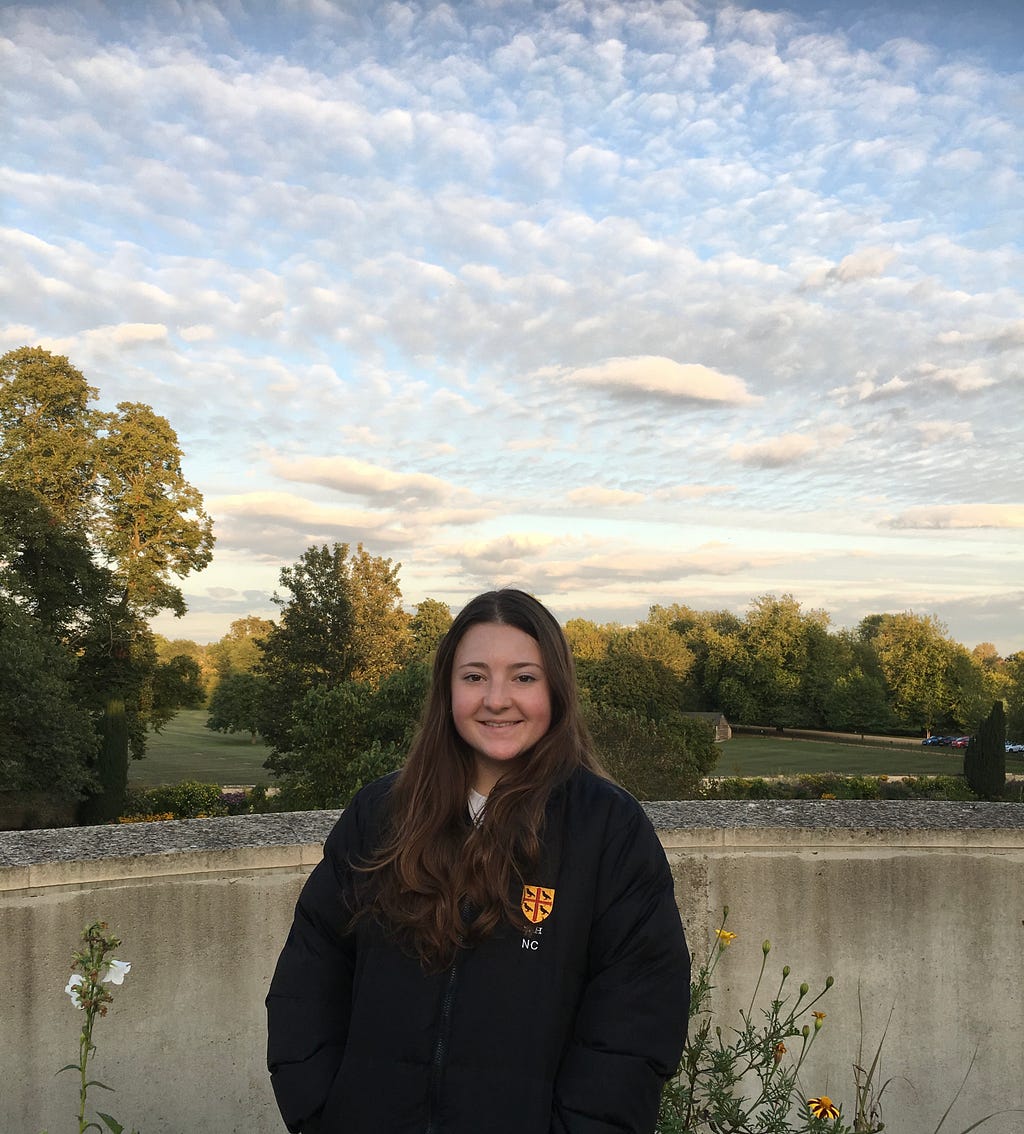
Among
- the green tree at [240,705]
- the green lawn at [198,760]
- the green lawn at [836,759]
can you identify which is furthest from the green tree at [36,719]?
the green lawn at [836,759]

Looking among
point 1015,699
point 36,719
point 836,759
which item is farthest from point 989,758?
point 1015,699

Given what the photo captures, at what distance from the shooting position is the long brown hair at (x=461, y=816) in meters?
2.05

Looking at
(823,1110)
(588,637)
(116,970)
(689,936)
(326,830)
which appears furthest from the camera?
(588,637)

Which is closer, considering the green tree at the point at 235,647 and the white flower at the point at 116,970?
the white flower at the point at 116,970

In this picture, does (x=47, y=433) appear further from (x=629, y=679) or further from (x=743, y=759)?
(x=743, y=759)

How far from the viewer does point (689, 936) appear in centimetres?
356

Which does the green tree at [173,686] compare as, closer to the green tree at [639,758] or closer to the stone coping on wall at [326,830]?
the green tree at [639,758]

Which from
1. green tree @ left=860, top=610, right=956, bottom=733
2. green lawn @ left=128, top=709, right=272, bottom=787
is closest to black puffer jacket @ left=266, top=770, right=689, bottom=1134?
green lawn @ left=128, top=709, right=272, bottom=787

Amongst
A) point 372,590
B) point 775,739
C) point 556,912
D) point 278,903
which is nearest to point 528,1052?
point 556,912

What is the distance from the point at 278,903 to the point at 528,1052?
167cm

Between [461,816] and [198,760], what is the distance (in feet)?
145

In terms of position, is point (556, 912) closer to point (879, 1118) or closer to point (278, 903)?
point (278, 903)

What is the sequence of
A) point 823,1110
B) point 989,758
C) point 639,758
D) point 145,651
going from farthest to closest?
point 145,651, point 989,758, point 639,758, point 823,1110

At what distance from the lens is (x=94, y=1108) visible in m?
3.22
